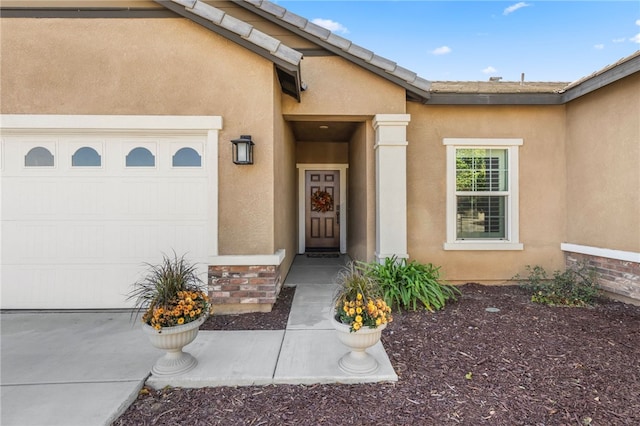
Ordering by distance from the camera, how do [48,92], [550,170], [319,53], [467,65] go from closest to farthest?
1. [48,92]
2. [319,53]
3. [550,170]
4. [467,65]

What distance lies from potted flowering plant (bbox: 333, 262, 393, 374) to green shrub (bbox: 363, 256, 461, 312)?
5.06 feet

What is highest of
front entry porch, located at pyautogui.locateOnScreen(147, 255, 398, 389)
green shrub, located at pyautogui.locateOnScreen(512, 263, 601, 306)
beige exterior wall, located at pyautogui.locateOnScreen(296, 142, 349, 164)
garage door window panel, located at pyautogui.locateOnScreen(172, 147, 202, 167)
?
beige exterior wall, located at pyautogui.locateOnScreen(296, 142, 349, 164)

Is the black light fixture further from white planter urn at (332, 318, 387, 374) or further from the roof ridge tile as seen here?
white planter urn at (332, 318, 387, 374)

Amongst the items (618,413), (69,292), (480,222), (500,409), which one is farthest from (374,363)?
(69,292)

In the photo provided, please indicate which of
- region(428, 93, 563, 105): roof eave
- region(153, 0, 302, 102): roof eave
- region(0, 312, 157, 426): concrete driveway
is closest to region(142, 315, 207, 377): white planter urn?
region(0, 312, 157, 426): concrete driveway

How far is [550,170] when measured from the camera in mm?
5359

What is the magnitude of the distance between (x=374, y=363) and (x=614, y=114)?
203 inches

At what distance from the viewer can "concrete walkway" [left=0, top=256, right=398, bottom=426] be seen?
2.30m

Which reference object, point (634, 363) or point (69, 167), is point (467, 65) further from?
point (69, 167)

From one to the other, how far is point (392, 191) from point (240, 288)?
2784mm

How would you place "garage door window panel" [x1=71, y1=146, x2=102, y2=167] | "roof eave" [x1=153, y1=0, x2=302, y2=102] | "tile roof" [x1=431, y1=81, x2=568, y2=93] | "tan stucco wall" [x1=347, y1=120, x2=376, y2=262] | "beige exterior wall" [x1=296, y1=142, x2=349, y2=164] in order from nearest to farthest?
"roof eave" [x1=153, y1=0, x2=302, y2=102] < "garage door window panel" [x1=71, y1=146, x2=102, y2=167] < "tile roof" [x1=431, y1=81, x2=568, y2=93] < "tan stucco wall" [x1=347, y1=120, x2=376, y2=262] < "beige exterior wall" [x1=296, y1=142, x2=349, y2=164]

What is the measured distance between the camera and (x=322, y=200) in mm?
8594

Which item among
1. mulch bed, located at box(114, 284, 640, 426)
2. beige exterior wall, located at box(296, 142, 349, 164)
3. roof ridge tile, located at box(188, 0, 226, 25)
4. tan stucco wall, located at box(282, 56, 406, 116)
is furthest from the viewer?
beige exterior wall, located at box(296, 142, 349, 164)

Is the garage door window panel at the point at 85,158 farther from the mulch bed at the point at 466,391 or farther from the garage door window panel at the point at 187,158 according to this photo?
the mulch bed at the point at 466,391
